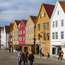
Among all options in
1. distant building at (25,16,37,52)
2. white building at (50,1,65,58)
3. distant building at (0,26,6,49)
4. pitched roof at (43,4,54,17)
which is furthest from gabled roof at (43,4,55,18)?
distant building at (0,26,6,49)

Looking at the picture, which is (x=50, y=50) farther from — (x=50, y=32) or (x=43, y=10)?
(x=43, y=10)

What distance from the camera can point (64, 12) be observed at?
6462cm

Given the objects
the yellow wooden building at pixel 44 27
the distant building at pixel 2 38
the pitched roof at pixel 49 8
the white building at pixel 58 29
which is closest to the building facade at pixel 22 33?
the yellow wooden building at pixel 44 27

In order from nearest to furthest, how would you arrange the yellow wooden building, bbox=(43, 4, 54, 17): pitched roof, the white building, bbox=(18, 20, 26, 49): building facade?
the white building → bbox=(43, 4, 54, 17): pitched roof → the yellow wooden building → bbox=(18, 20, 26, 49): building facade

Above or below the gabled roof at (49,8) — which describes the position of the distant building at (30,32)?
below

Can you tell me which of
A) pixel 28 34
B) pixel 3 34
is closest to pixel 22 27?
pixel 28 34

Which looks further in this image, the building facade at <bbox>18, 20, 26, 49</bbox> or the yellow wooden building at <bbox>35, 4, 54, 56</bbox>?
the building facade at <bbox>18, 20, 26, 49</bbox>

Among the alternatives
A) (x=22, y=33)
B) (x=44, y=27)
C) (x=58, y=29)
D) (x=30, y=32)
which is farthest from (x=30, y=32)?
(x=58, y=29)

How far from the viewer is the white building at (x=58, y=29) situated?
215ft

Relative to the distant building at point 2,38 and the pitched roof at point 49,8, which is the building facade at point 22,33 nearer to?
the pitched roof at point 49,8

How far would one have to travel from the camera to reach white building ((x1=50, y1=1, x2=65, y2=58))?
65438 millimetres

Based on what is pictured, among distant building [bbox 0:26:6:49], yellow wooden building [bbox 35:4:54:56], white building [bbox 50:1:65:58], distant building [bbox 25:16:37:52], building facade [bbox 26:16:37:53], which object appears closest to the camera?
white building [bbox 50:1:65:58]

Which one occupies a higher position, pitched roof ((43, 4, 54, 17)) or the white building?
pitched roof ((43, 4, 54, 17))

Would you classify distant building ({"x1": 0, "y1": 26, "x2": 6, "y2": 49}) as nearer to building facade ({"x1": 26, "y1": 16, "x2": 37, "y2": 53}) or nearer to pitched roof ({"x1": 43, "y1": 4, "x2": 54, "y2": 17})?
building facade ({"x1": 26, "y1": 16, "x2": 37, "y2": 53})
